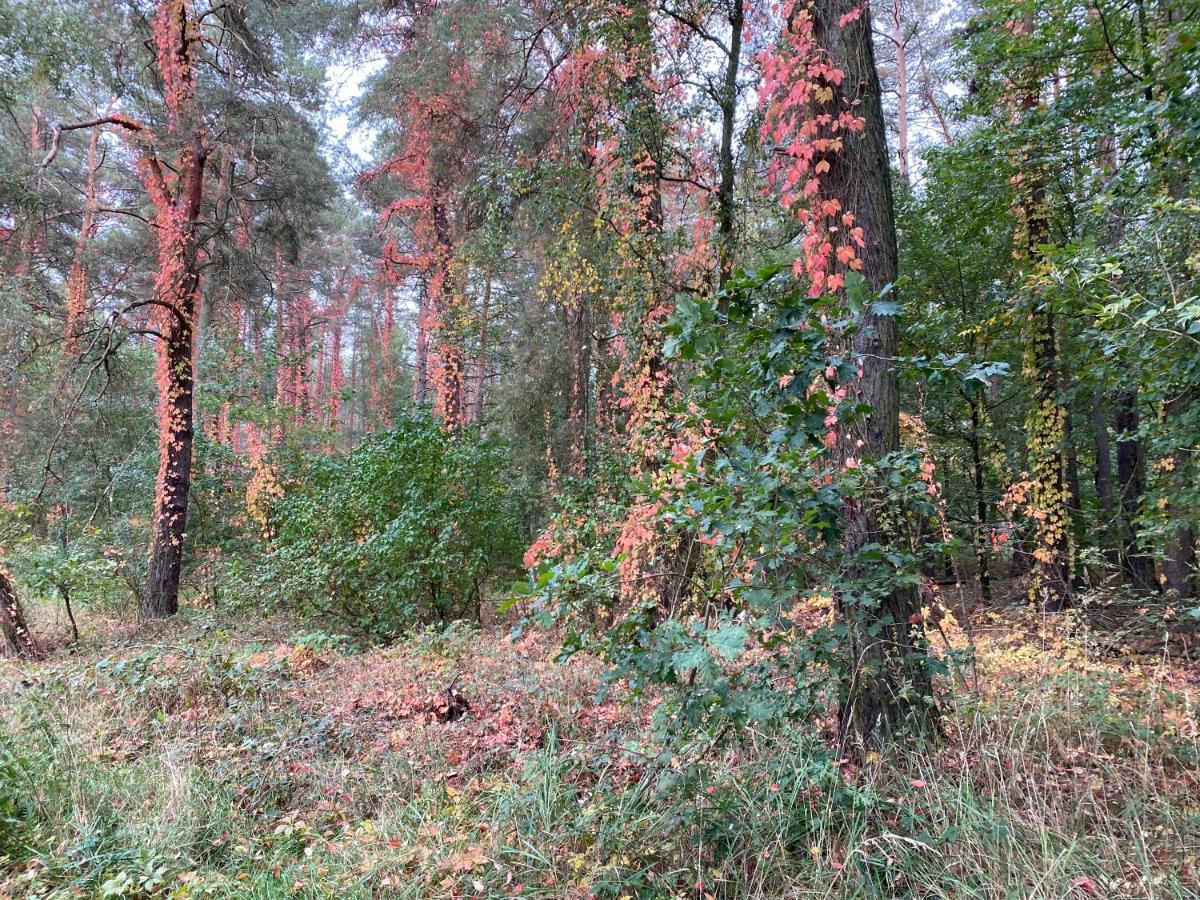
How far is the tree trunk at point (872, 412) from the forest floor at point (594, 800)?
21 cm

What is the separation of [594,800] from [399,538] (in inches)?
239

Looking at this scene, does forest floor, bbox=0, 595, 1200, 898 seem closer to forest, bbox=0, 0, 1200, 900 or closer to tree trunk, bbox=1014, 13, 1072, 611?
forest, bbox=0, 0, 1200, 900

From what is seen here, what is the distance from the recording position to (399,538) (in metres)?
8.27

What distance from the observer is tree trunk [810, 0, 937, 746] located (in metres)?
2.67

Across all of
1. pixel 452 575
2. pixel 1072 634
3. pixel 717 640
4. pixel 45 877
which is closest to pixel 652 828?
pixel 717 640

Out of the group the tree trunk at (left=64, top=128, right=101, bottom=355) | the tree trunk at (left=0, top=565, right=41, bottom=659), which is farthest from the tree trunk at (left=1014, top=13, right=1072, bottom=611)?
the tree trunk at (left=64, top=128, right=101, bottom=355)

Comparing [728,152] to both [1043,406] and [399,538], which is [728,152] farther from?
[399,538]

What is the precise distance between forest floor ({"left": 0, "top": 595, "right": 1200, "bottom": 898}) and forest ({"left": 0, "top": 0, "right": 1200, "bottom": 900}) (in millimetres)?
25

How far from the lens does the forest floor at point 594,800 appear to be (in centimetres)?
217

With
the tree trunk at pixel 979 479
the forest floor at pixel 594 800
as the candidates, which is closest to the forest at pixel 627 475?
the forest floor at pixel 594 800

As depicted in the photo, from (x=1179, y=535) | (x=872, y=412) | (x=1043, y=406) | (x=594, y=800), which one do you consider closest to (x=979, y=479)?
(x=1043, y=406)

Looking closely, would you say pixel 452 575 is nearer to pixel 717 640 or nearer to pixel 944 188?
pixel 717 640

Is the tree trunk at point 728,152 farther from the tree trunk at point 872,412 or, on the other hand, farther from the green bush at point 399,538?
the green bush at point 399,538

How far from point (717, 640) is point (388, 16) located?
44.9 ft
